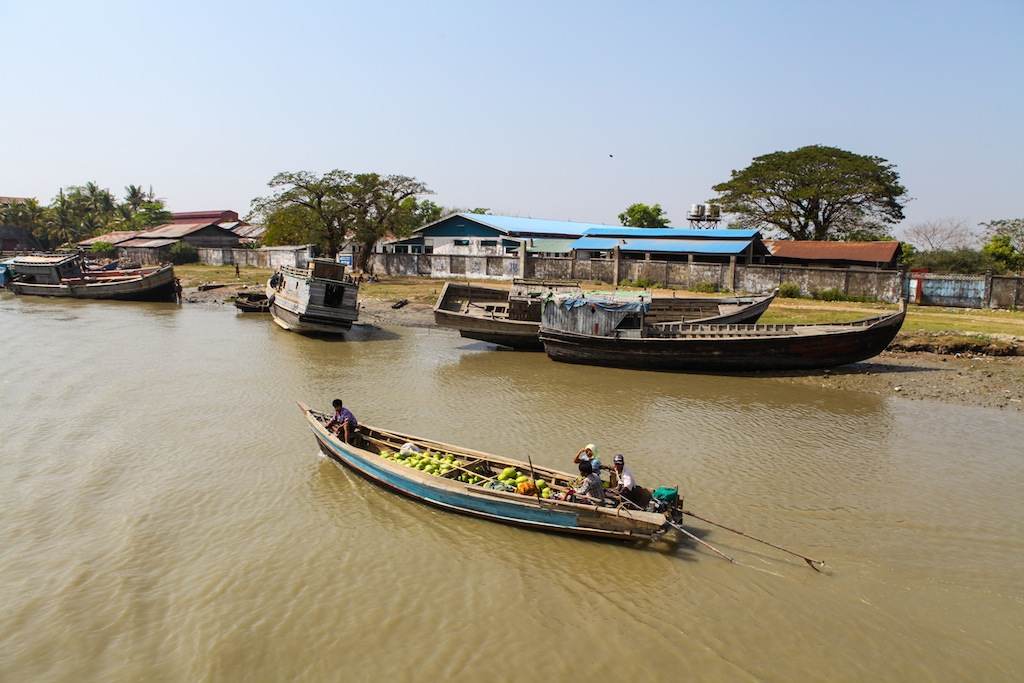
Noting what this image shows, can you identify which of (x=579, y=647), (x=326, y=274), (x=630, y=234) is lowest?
(x=579, y=647)

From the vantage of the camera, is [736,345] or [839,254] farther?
[839,254]

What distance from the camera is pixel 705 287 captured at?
3297 cm

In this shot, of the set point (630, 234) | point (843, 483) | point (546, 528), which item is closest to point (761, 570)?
point (546, 528)

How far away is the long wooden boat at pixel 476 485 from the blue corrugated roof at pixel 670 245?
26843 millimetres

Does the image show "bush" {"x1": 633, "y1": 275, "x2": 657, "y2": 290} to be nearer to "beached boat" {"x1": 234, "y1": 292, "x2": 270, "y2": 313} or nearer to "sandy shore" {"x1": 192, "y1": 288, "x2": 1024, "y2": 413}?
"sandy shore" {"x1": 192, "y1": 288, "x2": 1024, "y2": 413}

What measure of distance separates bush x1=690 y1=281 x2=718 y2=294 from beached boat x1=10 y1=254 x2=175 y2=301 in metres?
29.9

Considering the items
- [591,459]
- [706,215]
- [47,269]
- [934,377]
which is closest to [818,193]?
[706,215]

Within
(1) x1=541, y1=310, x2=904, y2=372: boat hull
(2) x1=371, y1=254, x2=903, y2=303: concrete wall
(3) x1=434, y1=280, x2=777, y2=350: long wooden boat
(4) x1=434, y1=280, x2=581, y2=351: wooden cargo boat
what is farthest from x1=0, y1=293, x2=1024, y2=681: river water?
(2) x1=371, y1=254, x2=903, y2=303: concrete wall

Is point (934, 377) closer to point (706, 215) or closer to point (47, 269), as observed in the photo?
point (706, 215)

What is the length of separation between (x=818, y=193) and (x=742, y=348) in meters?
27.4

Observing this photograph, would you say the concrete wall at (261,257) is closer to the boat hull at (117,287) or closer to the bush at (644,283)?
the boat hull at (117,287)

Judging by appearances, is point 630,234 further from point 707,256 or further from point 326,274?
point 326,274

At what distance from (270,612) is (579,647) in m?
3.80

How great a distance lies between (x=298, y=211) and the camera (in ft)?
136
